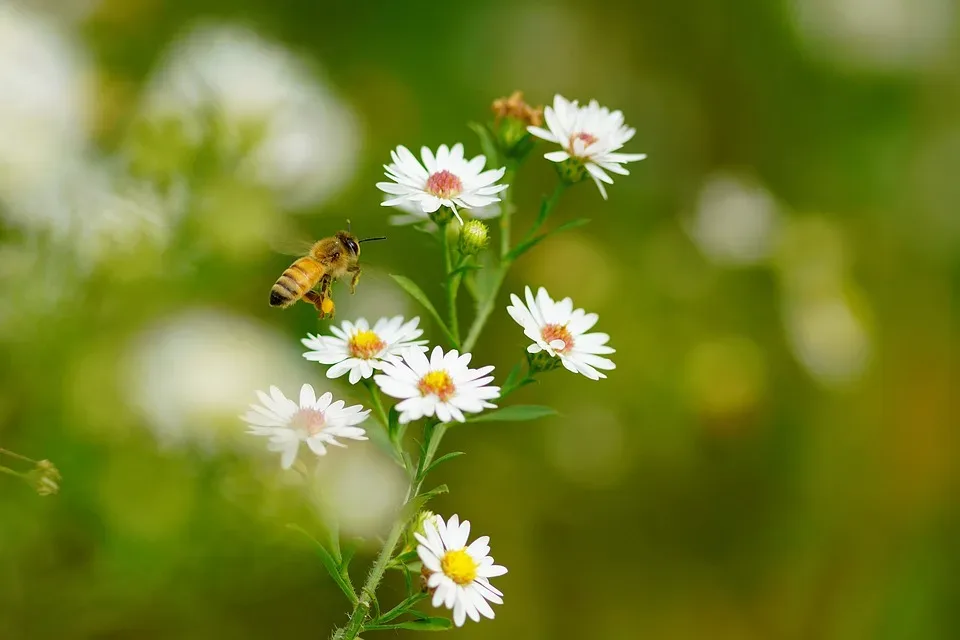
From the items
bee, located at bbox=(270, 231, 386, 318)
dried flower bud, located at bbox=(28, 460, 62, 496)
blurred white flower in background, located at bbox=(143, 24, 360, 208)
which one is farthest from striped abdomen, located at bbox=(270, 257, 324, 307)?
blurred white flower in background, located at bbox=(143, 24, 360, 208)

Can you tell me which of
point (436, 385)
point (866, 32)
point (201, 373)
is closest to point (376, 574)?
point (436, 385)

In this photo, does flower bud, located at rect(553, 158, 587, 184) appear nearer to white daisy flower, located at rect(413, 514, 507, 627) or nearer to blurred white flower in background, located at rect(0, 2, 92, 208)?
white daisy flower, located at rect(413, 514, 507, 627)

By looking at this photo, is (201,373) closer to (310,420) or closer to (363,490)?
Answer: (363,490)

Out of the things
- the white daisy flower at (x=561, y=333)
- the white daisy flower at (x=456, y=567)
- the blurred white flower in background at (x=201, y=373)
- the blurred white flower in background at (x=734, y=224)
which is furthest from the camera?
the blurred white flower in background at (x=734, y=224)

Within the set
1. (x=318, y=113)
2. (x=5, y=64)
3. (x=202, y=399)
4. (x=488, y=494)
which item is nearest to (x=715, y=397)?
(x=488, y=494)

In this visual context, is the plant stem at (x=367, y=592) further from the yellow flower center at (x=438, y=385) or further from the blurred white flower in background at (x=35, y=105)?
the blurred white flower in background at (x=35, y=105)

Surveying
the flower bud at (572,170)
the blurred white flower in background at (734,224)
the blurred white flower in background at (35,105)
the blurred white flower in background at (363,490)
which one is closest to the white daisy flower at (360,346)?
the flower bud at (572,170)
